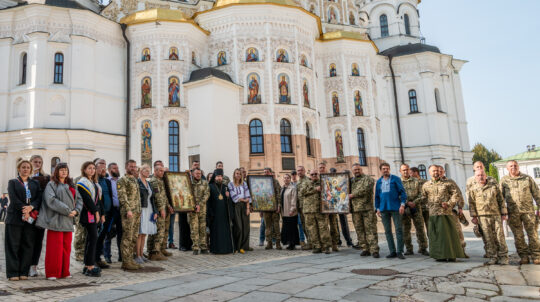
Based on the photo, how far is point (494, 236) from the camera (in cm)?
665

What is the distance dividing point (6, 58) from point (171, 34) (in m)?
8.58

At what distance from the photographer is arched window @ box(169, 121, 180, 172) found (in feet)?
69.8

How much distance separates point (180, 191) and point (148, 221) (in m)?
1.12

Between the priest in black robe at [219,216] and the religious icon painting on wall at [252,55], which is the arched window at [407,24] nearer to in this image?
the religious icon painting on wall at [252,55]

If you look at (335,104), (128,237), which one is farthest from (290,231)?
(335,104)

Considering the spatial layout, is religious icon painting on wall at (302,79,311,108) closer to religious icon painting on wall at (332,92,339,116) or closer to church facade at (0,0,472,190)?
church facade at (0,0,472,190)

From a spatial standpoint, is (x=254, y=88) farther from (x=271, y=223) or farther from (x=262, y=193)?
(x=271, y=223)

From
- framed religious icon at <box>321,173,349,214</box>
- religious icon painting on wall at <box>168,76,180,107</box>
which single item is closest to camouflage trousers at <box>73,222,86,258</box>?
framed religious icon at <box>321,173,349,214</box>

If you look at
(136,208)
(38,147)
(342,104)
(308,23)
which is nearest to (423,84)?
(342,104)

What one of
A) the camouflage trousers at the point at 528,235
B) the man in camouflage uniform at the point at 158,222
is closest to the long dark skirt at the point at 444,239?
the camouflage trousers at the point at 528,235

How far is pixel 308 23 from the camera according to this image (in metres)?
24.1

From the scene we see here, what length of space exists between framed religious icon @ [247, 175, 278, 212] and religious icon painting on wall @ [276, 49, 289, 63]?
46.9 feet

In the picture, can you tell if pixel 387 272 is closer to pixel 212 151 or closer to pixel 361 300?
pixel 361 300

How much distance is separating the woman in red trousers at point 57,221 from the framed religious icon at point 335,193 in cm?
489
